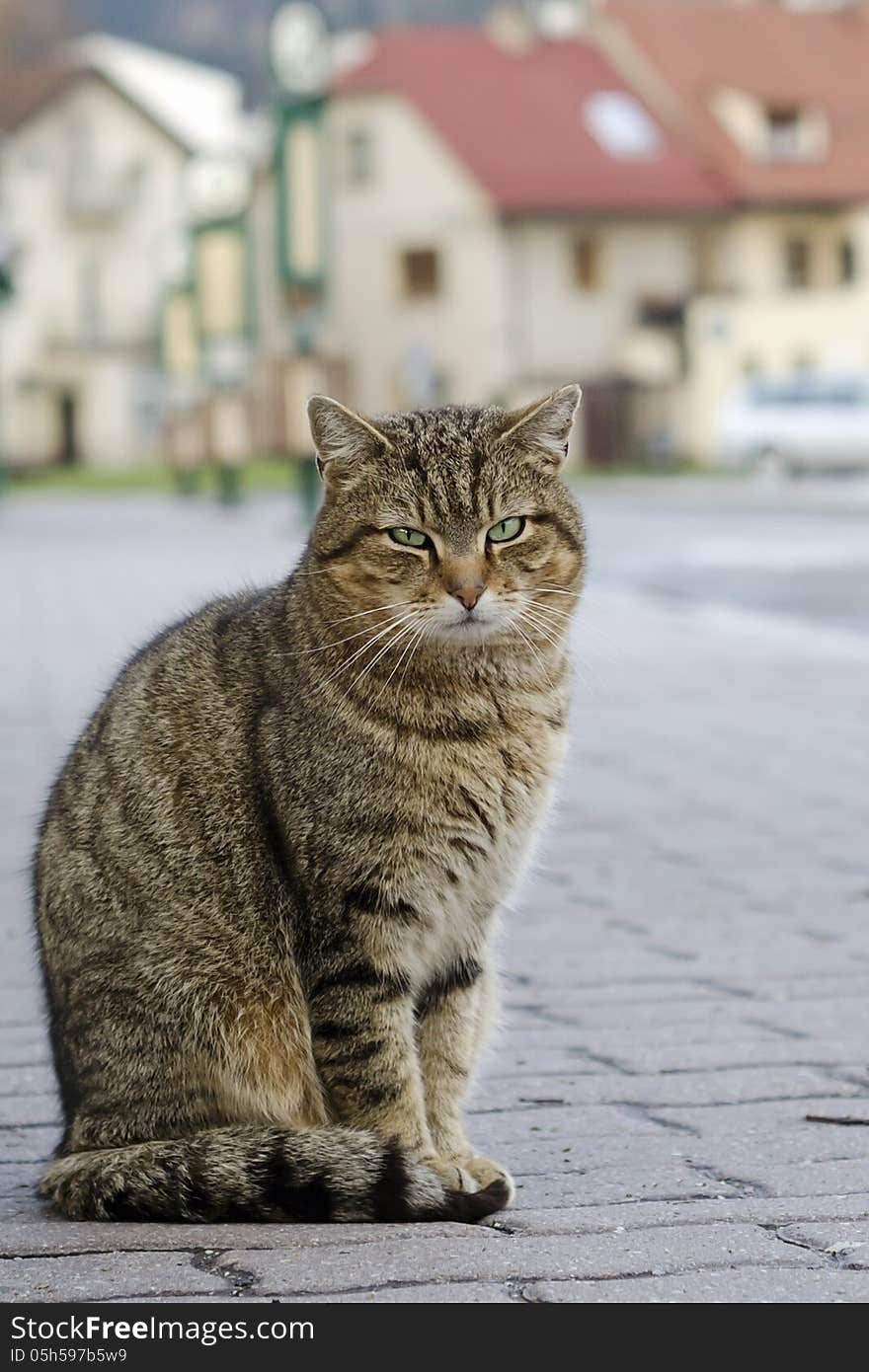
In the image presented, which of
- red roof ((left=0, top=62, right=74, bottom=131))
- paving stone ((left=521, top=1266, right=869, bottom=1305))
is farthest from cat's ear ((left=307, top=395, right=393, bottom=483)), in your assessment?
red roof ((left=0, top=62, right=74, bottom=131))

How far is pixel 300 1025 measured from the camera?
12.2 feet

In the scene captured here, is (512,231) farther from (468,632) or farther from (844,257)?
(468,632)

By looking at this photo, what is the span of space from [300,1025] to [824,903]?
105 inches

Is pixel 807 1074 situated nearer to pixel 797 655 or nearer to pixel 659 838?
pixel 659 838

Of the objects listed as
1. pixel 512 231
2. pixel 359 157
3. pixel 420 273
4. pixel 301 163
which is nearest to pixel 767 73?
pixel 512 231

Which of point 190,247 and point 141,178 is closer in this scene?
point 190,247

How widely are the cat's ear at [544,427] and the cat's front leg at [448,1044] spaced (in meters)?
0.92

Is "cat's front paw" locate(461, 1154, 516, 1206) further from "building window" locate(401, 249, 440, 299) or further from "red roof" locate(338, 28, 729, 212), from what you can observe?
"building window" locate(401, 249, 440, 299)

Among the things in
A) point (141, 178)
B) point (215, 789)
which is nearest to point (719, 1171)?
point (215, 789)

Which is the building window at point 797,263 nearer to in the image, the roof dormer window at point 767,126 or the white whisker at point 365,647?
the roof dormer window at point 767,126

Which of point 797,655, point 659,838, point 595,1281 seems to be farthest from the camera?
point 797,655

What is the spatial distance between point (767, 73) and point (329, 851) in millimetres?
49549

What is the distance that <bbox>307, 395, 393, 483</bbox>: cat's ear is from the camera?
3916 millimetres

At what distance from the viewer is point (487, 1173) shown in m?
3.64
